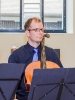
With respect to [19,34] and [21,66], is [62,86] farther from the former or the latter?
[19,34]

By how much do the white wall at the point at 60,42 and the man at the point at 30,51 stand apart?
1430 millimetres

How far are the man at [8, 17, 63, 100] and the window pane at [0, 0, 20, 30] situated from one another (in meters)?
1.76

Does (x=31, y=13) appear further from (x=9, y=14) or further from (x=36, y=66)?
(x=36, y=66)

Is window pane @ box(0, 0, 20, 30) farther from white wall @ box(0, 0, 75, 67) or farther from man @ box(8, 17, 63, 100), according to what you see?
man @ box(8, 17, 63, 100)

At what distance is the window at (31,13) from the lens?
3.99 metres

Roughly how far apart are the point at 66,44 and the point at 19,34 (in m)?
0.72

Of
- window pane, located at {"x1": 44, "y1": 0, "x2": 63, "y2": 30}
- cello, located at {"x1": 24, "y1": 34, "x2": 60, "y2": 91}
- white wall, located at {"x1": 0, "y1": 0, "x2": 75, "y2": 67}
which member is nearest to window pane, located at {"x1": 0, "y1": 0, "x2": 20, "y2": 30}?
white wall, located at {"x1": 0, "y1": 0, "x2": 75, "y2": 67}

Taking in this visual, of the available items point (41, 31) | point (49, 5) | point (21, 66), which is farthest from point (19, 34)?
point (21, 66)

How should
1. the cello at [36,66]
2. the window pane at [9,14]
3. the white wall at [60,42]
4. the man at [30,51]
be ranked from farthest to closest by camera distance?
1. the window pane at [9,14]
2. the white wall at [60,42]
3. the man at [30,51]
4. the cello at [36,66]

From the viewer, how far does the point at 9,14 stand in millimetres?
4016

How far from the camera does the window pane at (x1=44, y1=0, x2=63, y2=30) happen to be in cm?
405

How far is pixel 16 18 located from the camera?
4.04 meters

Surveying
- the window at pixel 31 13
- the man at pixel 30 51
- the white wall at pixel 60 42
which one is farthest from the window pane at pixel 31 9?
the man at pixel 30 51

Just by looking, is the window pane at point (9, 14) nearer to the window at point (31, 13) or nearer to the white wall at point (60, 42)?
the window at point (31, 13)
